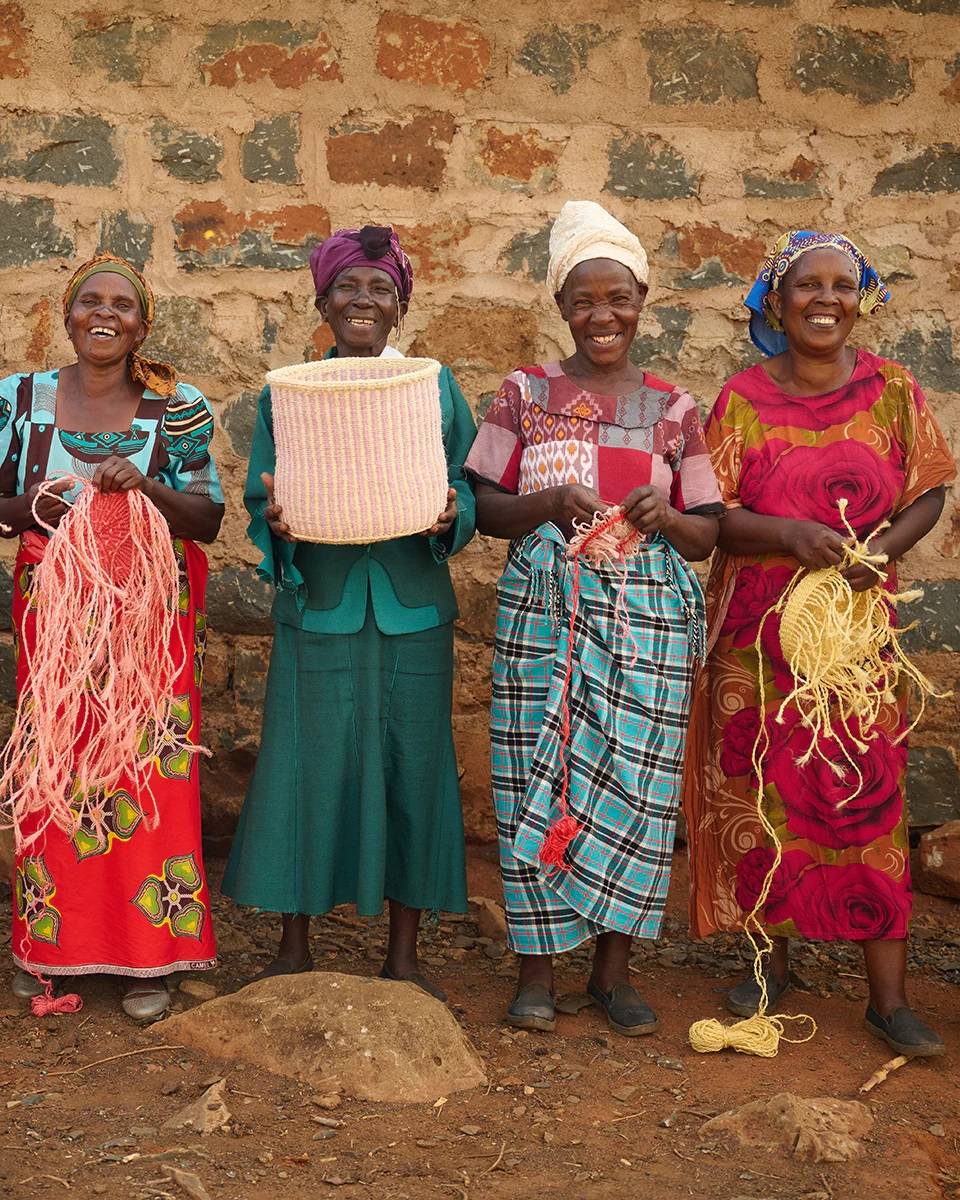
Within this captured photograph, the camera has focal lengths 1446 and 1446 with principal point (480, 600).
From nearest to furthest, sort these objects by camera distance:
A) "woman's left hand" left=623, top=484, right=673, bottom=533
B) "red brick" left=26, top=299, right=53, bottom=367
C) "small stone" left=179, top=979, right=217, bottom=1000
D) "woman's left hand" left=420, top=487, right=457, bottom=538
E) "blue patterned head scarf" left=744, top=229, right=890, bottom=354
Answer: "woman's left hand" left=623, top=484, right=673, bottom=533, "woman's left hand" left=420, top=487, right=457, bottom=538, "blue patterned head scarf" left=744, top=229, right=890, bottom=354, "small stone" left=179, top=979, right=217, bottom=1000, "red brick" left=26, top=299, right=53, bottom=367

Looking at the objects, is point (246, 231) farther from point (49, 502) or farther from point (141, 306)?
point (49, 502)

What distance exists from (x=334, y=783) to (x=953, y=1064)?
173cm

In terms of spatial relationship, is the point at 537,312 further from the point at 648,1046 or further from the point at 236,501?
the point at 648,1046

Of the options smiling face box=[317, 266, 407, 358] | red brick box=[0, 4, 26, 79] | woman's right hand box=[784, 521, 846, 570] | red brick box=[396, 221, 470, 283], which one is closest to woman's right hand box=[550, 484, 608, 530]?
woman's right hand box=[784, 521, 846, 570]

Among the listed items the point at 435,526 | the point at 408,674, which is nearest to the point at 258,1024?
the point at 408,674

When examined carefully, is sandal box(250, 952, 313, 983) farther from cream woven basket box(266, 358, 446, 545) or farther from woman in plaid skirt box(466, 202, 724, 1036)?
cream woven basket box(266, 358, 446, 545)

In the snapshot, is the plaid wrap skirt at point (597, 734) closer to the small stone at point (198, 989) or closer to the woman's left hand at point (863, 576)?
the woman's left hand at point (863, 576)

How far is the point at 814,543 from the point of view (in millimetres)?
3639

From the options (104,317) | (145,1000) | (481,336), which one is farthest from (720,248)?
(145,1000)

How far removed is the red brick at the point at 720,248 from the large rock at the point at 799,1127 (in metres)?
2.80

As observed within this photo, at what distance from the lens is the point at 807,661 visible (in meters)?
3.62

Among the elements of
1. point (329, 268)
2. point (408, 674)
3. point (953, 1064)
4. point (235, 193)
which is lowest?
point (953, 1064)

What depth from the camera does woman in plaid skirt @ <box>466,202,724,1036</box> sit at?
371 centimetres

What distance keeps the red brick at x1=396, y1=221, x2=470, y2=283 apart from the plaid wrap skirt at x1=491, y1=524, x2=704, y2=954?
57.9 inches
